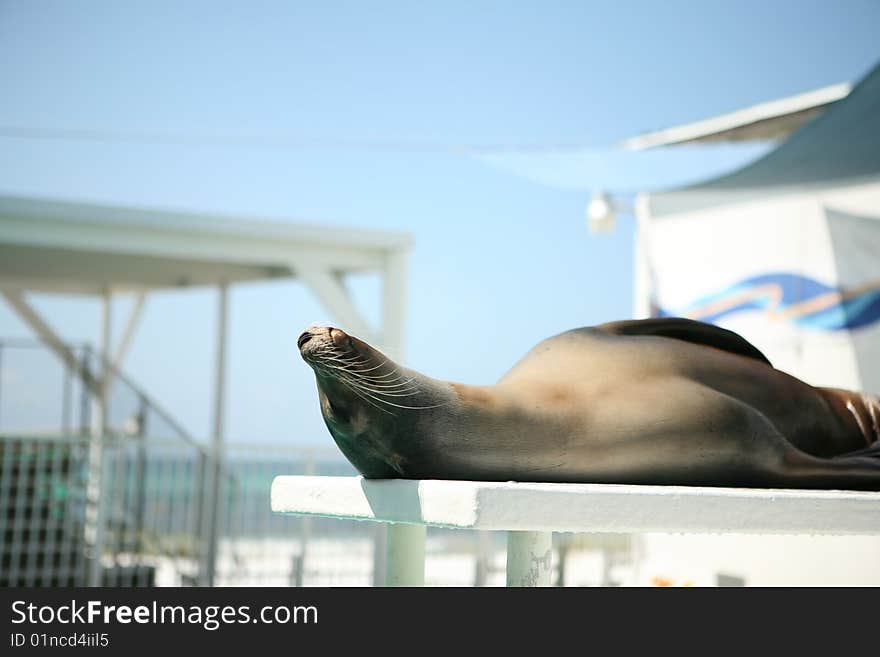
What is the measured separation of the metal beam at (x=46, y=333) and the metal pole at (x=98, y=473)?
0.13m

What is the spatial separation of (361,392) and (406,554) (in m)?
Result: 0.43

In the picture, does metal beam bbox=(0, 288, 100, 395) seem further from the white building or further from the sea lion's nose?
the sea lion's nose

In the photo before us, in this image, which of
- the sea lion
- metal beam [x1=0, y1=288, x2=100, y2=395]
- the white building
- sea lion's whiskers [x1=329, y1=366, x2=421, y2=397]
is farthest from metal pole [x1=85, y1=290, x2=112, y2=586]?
sea lion's whiskers [x1=329, y1=366, x2=421, y2=397]

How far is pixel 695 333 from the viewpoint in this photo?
7.80 ft

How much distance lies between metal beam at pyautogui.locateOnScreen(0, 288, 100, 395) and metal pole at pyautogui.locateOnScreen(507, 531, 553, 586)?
7205mm

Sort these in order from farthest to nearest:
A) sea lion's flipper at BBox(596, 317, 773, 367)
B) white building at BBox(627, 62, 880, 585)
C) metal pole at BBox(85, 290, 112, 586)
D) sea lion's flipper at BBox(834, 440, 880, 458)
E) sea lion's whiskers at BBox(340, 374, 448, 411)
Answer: metal pole at BBox(85, 290, 112, 586) < white building at BBox(627, 62, 880, 585) < sea lion's flipper at BBox(596, 317, 773, 367) < sea lion's flipper at BBox(834, 440, 880, 458) < sea lion's whiskers at BBox(340, 374, 448, 411)

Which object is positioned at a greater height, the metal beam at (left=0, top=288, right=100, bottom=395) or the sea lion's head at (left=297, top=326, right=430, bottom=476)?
the metal beam at (left=0, top=288, right=100, bottom=395)

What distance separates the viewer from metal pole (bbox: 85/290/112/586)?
22.7 ft

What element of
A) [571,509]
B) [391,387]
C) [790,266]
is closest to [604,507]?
[571,509]

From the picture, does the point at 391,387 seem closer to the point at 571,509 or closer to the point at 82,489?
the point at 571,509

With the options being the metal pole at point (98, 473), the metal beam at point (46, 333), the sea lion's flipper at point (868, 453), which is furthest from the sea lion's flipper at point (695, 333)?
the metal beam at point (46, 333)

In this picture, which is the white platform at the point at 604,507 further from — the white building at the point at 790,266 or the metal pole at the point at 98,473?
the metal pole at the point at 98,473
